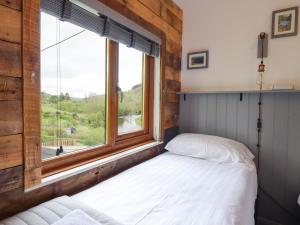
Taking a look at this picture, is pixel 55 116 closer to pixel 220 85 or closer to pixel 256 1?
pixel 220 85

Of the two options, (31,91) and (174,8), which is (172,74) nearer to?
(174,8)

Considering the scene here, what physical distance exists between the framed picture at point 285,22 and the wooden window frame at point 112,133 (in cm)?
128

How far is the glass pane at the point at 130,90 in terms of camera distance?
1818 millimetres

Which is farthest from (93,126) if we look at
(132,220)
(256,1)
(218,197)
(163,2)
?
(256,1)

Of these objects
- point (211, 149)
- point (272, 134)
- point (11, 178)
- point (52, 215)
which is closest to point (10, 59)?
point (11, 178)

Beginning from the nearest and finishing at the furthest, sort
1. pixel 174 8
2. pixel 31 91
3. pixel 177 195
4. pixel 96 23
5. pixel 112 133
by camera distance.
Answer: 1. pixel 31 91
2. pixel 177 195
3. pixel 96 23
4. pixel 112 133
5. pixel 174 8

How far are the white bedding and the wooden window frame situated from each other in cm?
24

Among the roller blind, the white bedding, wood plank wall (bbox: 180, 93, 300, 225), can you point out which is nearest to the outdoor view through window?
the roller blind

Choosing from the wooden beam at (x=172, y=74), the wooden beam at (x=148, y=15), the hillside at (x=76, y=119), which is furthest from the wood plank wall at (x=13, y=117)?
the wooden beam at (x=172, y=74)

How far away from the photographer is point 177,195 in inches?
48.7

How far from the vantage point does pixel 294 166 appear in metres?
1.94

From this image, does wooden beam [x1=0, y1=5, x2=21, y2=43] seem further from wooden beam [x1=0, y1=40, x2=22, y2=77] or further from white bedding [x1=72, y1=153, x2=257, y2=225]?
white bedding [x1=72, y1=153, x2=257, y2=225]

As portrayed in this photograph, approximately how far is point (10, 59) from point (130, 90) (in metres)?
1.12

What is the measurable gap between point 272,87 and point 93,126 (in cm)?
177
